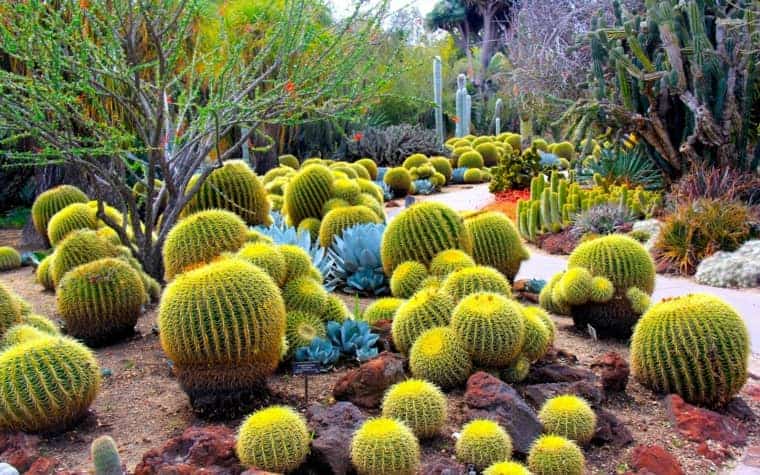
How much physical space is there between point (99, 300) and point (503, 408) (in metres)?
2.72

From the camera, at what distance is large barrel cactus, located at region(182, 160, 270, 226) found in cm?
662

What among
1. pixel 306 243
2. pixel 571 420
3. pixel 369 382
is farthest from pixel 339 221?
pixel 571 420

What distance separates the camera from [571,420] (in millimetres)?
3582

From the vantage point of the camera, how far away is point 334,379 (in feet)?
14.3

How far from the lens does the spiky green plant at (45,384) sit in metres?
3.43

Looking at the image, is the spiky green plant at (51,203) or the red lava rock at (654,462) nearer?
the red lava rock at (654,462)

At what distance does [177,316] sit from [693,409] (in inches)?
108

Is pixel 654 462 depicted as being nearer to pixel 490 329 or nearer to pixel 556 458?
pixel 556 458

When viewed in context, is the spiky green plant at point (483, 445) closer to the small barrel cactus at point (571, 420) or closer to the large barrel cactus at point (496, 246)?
the small barrel cactus at point (571, 420)

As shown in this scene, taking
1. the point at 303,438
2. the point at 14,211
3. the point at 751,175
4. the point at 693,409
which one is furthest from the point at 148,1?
the point at 14,211

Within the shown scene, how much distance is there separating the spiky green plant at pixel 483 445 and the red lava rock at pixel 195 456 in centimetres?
98

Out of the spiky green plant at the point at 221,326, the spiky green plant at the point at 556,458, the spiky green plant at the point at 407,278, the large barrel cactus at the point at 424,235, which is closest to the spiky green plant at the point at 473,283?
the spiky green plant at the point at 407,278

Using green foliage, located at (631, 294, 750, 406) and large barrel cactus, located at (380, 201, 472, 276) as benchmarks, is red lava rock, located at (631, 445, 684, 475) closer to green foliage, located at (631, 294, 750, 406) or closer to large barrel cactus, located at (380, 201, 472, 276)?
green foliage, located at (631, 294, 750, 406)

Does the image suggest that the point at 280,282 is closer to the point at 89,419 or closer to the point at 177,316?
the point at 177,316
